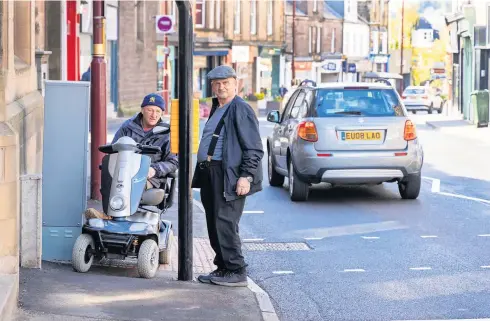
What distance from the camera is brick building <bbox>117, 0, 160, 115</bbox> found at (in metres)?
46.6

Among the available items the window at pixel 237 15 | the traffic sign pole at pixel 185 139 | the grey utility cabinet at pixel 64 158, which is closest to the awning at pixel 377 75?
the window at pixel 237 15

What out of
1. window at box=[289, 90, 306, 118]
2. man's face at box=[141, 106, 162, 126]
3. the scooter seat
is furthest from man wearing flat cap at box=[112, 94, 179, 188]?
window at box=[289, 90, 306, 118]

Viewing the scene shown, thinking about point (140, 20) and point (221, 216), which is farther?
point (140, 20)

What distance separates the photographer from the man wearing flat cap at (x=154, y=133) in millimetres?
9953

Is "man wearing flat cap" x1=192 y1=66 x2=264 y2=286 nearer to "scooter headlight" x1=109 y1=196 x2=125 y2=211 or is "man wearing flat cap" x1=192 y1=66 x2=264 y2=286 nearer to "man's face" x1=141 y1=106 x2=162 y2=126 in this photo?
"scooter headlight" x1=109 y1=196 x2=125 y2=211

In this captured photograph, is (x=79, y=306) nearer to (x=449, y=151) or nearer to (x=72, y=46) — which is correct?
(x=449, y=151)

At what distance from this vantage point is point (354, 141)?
50.4 feet

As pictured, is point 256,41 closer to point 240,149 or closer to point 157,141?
point 157,141

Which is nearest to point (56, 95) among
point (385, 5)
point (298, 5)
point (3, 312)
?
point (3, 312)

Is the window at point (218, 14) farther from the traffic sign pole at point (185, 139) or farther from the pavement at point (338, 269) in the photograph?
the traffic sign pole at point (185, 139)

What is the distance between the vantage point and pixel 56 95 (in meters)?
9.98

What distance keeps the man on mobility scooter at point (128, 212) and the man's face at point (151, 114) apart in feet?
0.65

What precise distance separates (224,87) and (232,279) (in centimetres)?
150

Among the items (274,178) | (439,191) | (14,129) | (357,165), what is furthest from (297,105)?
(14,129)
